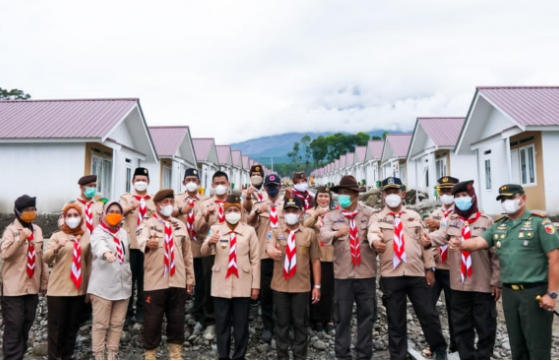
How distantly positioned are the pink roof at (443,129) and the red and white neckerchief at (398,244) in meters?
14.7

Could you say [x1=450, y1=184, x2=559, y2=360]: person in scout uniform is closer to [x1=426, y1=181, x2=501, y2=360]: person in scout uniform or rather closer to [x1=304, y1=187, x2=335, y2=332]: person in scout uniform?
[x1=426, y1=181, x2=501, y2=360]: person in scout uniform

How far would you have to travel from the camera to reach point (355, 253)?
4227 millimetres

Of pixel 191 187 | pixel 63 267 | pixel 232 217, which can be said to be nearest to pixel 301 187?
pixel 232 217

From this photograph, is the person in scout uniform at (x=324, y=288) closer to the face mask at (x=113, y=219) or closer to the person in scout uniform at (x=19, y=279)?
the face mask at (x=113, y=219)

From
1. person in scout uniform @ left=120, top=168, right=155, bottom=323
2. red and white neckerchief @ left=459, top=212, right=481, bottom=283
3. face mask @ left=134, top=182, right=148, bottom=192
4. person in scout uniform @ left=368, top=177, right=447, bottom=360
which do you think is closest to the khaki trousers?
person in scout uniform @ left=120, top=168, right=155, bottom=323

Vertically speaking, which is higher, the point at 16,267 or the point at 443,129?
the point at 443,129

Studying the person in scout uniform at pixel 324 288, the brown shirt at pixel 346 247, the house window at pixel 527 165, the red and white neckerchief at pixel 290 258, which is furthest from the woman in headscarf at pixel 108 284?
the house window at pixel 527 165

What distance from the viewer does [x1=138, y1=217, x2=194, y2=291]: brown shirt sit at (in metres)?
4.18

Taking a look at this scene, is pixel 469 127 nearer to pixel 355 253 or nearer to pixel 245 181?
pixel 355 253

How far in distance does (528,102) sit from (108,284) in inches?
512

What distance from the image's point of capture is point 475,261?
4090mm

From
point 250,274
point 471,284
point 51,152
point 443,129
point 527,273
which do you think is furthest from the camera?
point 443,129

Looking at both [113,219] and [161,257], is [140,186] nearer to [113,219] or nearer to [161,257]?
[113,219]

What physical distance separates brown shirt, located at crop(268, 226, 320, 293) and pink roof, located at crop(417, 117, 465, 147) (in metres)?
15.0
